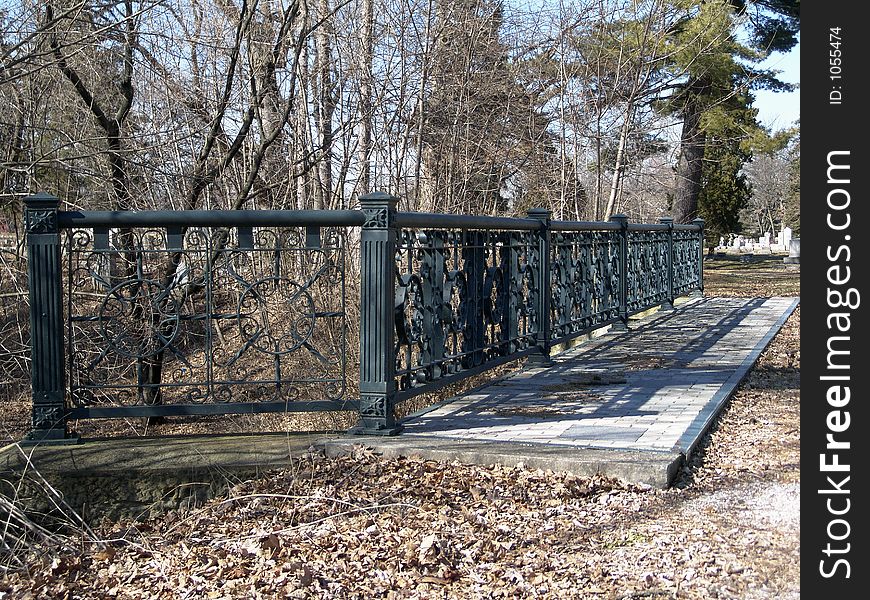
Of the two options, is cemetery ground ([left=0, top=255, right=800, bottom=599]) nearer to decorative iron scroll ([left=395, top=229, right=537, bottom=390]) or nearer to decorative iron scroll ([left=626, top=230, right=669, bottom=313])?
decorative iron scroll ([left=395, top=229, right=537, bottom=390])

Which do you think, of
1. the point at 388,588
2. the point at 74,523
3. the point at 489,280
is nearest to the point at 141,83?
the point at 489,280

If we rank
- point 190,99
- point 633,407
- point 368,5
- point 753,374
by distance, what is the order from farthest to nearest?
point 368,5, point 190,99, point 753,374, point 633,407

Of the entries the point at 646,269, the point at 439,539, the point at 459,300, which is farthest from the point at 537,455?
the point at 646,269

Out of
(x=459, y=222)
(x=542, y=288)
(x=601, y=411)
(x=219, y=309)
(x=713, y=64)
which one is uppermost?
(x=713, y=64)

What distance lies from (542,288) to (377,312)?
3610mm

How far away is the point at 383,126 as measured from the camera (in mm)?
11648

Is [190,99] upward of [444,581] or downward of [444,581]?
upward

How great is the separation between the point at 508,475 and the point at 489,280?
291 centimetres

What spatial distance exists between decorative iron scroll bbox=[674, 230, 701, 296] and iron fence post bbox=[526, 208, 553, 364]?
291 inches

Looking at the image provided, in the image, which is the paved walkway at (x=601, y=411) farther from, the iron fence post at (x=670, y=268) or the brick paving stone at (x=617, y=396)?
the iron fence post at (x=670, y=268)

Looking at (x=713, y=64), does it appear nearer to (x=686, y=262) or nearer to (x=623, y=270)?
(x=686, y=262)

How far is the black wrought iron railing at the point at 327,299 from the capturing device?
5.69m

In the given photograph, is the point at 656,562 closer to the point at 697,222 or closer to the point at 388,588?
the point at 388,588

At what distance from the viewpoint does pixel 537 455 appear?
17.4 ft
